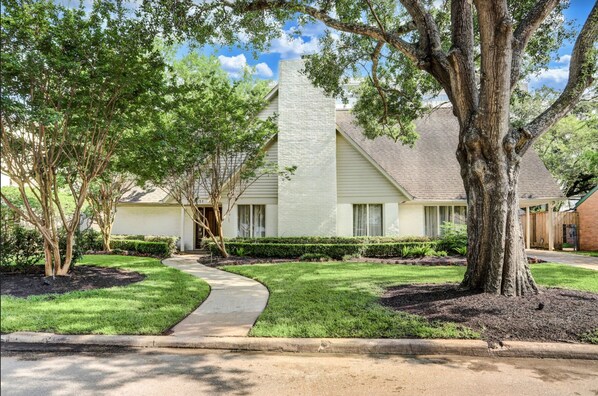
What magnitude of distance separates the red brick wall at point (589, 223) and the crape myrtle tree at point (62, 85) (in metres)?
22.4

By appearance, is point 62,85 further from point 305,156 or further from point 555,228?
point 555,228

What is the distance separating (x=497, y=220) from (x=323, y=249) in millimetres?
8805

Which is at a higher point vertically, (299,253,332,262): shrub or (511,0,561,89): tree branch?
(511,0,561,89): tree branch

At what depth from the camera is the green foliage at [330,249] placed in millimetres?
14469

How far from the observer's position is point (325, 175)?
16406 millimetres

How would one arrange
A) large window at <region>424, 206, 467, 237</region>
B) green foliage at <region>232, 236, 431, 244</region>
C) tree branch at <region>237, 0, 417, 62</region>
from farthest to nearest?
1. large window at <region>424, 206, 467, 237</region>
2. green foliage at <region>232, 236, 431, 244</region>
3. tree branch at <region>237, 0, 417, 62</region>

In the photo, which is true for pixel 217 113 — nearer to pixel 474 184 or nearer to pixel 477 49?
pixel 477 49

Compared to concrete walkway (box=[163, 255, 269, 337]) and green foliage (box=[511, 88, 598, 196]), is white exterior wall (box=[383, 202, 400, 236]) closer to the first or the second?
concrete walkway (box=[163, 255, 269, 337])

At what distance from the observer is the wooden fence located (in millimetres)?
20892

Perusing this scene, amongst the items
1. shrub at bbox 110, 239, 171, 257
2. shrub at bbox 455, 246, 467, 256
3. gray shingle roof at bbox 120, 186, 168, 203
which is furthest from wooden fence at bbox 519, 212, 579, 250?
gray shingle roof at bbox 120, 186, 168, 203

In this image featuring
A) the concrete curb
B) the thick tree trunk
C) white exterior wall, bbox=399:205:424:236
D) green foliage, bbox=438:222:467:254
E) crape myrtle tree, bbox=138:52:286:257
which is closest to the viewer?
the concrete curb

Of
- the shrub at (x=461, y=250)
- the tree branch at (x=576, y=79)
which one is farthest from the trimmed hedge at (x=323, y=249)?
the tree branch at (x=576, y=79)

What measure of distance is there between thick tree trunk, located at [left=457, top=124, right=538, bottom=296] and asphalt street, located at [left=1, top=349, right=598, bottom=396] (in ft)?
6.37

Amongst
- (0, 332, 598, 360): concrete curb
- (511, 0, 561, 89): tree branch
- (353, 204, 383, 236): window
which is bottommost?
(0, 332, 598, 360): concrete curb
